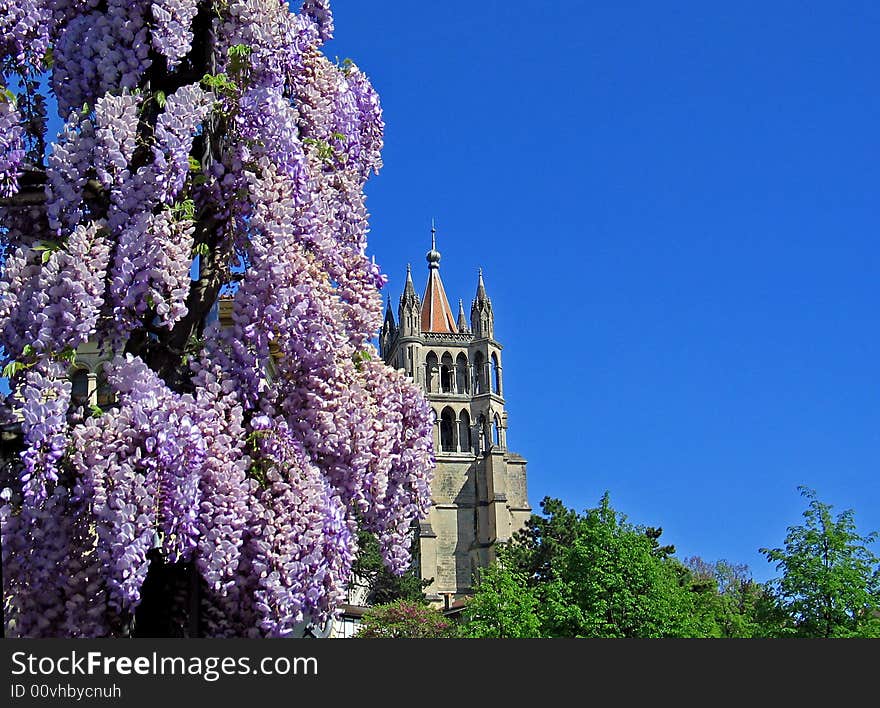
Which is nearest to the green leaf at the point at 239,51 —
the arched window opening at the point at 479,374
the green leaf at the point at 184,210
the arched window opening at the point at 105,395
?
the green leaf at the point at 184,210

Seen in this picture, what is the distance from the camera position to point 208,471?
1073 centimetres

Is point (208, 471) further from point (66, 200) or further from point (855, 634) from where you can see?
point (855, 634)

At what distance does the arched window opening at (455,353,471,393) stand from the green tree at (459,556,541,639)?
56.4 meters

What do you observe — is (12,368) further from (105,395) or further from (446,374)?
(446,374)

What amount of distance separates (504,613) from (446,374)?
6262 cm

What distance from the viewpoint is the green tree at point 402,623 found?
5722 centimetres

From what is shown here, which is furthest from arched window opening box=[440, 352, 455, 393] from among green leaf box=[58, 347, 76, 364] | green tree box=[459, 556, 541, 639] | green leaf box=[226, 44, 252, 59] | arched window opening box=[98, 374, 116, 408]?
green leaf box=[58, 347, 76, 364]

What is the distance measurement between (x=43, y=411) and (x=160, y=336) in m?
1.83

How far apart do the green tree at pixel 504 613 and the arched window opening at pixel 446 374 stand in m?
56.7

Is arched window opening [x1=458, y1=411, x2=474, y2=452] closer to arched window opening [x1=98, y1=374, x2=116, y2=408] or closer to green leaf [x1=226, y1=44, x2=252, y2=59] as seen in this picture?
green leaf [x1=226, y1=44, x2=252, y2=59]

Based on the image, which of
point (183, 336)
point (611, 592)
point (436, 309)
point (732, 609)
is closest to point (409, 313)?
point (436, 309)

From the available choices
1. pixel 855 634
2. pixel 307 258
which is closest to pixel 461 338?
pixel 855 634

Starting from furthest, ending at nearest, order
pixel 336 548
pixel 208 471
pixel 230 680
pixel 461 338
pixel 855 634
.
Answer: pixel 461 338, pixel 855 634, pixel 336 548, pixel 208 471, pixel 230 680

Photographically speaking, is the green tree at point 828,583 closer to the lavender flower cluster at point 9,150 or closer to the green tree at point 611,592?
the green tree at point 611,592
